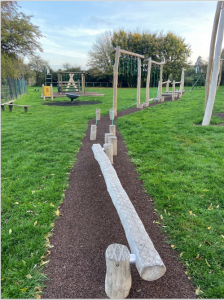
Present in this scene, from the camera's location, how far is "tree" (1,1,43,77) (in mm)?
14094

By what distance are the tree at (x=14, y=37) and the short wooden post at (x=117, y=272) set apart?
1587 centimetres

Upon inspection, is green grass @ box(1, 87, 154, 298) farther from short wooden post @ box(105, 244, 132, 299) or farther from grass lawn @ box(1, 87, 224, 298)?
short wooden post @ box(105, 244, 132, 299)

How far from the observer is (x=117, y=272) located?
5.67ft

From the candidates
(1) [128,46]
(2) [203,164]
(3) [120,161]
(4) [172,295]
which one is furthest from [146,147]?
(1) [128,46]

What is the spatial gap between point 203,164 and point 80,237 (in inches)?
118

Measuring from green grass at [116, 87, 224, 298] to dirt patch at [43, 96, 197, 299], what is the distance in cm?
16

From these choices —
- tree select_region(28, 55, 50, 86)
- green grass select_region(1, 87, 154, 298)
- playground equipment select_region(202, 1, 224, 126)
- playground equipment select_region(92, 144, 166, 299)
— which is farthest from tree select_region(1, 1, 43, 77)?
tree select_region(28, 55, 50, 86)

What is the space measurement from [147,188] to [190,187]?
0.72 meters

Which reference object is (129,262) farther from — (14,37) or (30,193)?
(14,37)

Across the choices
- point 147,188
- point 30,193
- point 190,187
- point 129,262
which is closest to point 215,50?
point 190,187

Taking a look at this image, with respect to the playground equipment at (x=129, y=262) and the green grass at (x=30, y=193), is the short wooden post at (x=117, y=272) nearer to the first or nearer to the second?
the playground equipment at (x=129, y=262)

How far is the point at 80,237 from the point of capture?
2.57 m

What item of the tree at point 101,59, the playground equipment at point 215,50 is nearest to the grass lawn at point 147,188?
the playground equipment at point 215,50

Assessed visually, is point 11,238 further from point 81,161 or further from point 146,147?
point 146,147
